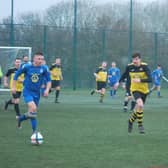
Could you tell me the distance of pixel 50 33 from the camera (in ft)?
136

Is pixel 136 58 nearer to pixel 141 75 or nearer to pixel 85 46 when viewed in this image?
pixel 141 75

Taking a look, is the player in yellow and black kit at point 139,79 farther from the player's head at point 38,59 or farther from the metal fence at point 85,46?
the metal fence at point 85,46

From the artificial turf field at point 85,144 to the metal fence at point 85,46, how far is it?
23489mm

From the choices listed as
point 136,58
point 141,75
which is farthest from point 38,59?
point 141,75

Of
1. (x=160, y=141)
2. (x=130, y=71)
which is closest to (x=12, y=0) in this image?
(x=130, y=71)

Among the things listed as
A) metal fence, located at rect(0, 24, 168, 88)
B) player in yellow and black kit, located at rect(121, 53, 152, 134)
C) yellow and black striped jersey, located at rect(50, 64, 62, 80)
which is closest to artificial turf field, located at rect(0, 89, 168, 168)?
player in yellow and black kit, located at rect(121, 53, 152, 134)

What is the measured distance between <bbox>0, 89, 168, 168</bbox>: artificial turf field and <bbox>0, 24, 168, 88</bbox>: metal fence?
77.1 ft

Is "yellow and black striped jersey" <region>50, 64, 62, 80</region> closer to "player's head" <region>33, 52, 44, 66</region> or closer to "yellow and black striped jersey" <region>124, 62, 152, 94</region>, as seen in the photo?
"yellow and black striped jersey" <region>124, 62, 152, 94</region>

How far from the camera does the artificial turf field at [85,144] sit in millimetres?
8977

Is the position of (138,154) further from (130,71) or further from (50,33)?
(50,33)

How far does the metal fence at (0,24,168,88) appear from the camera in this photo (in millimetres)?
40781

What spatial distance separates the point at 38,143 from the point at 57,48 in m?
30.9

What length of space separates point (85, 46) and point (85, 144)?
31.8m

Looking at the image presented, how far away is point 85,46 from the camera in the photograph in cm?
4278
